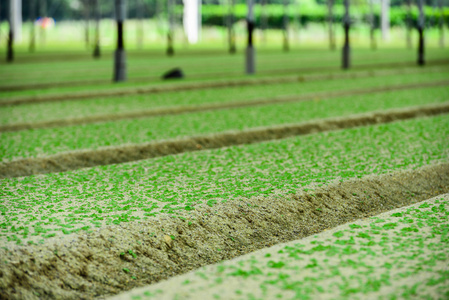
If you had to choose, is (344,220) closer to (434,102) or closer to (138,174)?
(138,174)

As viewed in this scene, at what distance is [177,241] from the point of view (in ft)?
16.2

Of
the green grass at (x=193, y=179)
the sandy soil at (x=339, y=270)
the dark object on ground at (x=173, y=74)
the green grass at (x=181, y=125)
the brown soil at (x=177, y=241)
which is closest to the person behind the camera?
the sandy soil at (x=339, y=270)

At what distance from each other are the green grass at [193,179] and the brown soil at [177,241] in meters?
0.21

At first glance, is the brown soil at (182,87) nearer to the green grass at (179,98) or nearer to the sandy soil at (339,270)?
the green grass at (179,98)

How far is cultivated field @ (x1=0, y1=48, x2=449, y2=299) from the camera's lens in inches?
161

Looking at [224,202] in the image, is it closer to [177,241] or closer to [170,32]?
[177,241]

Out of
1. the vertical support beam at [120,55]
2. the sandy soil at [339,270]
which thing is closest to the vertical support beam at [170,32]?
the vertical support beam at [120,55]

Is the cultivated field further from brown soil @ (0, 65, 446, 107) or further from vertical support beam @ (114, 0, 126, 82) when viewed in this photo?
vertical support beam @ (114, 0, 126, 82)

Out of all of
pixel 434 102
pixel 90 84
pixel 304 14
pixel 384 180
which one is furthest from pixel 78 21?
pixel 384 180

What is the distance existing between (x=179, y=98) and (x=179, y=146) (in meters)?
5.87

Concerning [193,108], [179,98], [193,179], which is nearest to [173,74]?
[179,98]

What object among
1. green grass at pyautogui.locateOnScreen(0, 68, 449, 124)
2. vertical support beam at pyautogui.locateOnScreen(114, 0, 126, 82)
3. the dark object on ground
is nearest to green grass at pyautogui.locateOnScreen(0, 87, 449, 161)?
green grass at pyautogui.locateOnScreen(0, 68, 449, 124)

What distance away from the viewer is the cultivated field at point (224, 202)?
4078mm

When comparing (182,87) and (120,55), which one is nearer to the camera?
(182,87)
